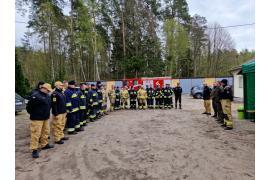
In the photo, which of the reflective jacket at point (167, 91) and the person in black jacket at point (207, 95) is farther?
the reflective jacket at point (167, 91)

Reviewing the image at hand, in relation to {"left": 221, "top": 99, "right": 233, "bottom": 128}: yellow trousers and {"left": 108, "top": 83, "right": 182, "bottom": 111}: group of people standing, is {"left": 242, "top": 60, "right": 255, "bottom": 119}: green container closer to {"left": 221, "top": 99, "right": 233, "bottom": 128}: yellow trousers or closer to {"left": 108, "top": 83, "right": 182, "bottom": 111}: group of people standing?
{"left": 221, "top": 99, "right": 233, "bottom": 128}: yellow trousers

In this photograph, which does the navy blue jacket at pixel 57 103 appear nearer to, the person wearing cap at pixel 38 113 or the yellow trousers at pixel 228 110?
the person wearing cap at pixel 38 113

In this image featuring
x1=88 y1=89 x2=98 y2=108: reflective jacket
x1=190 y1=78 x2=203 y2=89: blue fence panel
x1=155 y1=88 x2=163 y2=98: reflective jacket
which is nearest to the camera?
x1=88 y1=89 x2=98 y2=108: reflective jacket

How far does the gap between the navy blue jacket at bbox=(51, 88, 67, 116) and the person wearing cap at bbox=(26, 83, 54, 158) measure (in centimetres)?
62

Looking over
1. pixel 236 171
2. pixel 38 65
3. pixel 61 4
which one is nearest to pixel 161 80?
pixel 61 4

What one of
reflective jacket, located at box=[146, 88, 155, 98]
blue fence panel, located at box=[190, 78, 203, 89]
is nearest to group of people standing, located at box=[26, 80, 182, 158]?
reflective jacket, located at box=[146, 88, 155, 98]

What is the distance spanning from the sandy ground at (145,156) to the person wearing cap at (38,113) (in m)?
0.39

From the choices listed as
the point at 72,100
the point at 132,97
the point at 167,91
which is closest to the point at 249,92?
the point at 167,91

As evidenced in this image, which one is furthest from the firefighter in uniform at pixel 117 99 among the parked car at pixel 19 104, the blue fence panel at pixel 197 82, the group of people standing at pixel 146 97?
the blue fence panel at pixel 197 82

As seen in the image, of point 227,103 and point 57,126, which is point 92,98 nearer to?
point 57,126

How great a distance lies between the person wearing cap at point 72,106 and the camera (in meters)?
7.41

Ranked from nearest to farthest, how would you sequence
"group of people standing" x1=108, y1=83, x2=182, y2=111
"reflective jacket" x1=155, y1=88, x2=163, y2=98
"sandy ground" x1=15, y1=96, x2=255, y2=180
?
"sandy ground" x1=15, y1=96, x2=255, y2=180 → "group of people standing" x1=108, y1=83, x2=182, y2=111 → "reflective jacket" x1=155, y1=88, x2=163, y2=98

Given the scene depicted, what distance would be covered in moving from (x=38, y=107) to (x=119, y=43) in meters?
30.8

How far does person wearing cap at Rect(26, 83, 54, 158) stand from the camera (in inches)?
215
